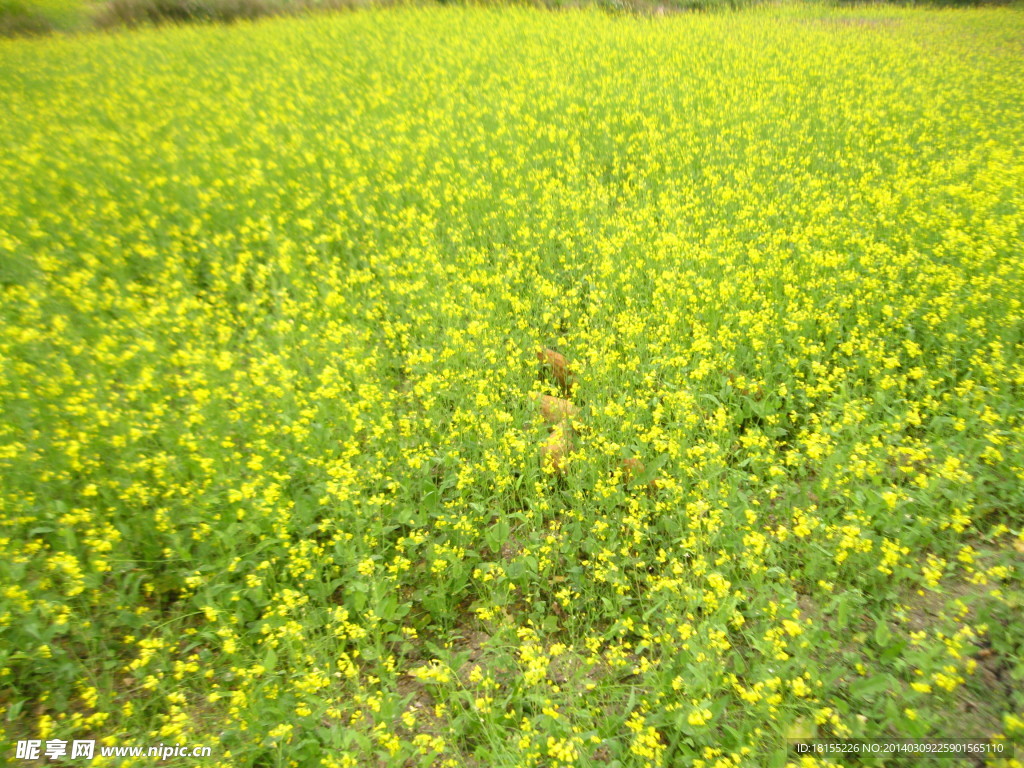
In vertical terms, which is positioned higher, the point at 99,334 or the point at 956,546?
the point at 99,334

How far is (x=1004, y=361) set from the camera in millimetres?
3529

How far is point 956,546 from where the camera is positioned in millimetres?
2730

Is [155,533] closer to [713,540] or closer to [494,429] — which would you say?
[494,429]

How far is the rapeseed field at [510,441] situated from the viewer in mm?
2303

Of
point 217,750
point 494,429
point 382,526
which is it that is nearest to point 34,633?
point 217,750

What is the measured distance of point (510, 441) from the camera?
130 inches

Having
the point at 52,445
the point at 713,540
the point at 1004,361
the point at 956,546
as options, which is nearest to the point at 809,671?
the point at 713,540

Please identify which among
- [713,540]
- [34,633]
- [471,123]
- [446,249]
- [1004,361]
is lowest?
[34,633]

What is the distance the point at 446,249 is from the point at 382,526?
2.86 m

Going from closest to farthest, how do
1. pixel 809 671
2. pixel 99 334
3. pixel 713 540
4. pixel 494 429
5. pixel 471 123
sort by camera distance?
1. pixel 809 671
2. pixel 713 540
3. pixel 494 429
4. pixel 99 334
5. pixel 471 123

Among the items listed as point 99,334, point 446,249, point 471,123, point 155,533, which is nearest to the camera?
point 155,533

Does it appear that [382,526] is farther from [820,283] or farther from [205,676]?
[820,283]

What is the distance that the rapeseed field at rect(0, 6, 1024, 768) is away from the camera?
2.30 meters

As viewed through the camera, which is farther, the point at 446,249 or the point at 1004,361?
the point at 446,249
